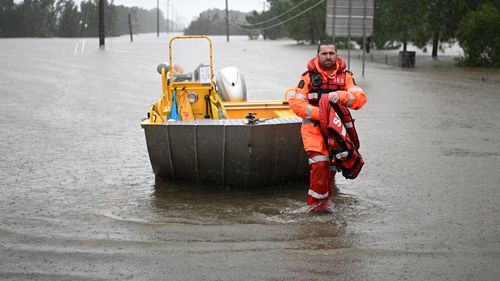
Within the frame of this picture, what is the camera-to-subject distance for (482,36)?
3080 centimetres

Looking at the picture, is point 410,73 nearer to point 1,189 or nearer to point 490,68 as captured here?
point 490,68

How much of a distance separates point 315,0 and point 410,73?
41.6m

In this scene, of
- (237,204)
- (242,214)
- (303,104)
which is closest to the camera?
(303,104)

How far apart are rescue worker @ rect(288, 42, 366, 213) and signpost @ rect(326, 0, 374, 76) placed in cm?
1887

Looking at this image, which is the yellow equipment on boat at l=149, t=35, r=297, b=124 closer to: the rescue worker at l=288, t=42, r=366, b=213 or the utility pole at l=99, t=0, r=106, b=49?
the rescue worker at l=288, t=42, r=366, b=213

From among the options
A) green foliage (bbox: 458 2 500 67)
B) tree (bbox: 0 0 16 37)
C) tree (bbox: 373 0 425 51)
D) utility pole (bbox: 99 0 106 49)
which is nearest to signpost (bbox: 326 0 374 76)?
green foliage (bbox: 458 2 500 67)

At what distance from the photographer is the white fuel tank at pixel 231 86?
10.8 m

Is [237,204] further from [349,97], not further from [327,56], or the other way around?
[327,56]

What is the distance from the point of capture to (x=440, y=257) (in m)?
6.04

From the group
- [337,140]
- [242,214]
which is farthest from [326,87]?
[242,214]

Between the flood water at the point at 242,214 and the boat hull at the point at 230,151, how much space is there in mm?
200

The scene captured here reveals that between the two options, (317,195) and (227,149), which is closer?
(317,195)

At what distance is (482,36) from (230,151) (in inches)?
980

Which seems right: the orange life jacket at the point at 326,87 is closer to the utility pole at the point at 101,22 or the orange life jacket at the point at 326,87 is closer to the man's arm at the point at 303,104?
the man's arm at the point at 303,104
